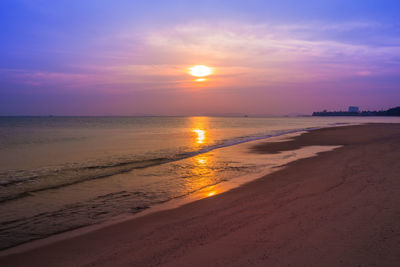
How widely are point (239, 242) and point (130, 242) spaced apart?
6.43 feet

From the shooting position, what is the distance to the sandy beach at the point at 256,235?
174 inches

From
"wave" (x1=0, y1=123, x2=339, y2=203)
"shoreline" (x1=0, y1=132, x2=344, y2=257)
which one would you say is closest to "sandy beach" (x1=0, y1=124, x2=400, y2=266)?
"shoreline" (x1=0, y1=132, x2=344, y2=257)

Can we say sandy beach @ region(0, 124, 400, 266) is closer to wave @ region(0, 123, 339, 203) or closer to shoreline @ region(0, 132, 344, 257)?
shoreline @ region(0, 132, 344, 257)

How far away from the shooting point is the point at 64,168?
49.2 feet

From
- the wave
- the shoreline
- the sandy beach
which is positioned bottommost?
the wave

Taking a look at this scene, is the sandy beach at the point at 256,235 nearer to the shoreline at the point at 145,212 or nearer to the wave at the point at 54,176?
the shoreline at the point at 145,212

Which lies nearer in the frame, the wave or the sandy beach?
the sandy beach

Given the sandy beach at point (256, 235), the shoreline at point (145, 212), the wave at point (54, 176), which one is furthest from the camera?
the wave at point (54, 176)

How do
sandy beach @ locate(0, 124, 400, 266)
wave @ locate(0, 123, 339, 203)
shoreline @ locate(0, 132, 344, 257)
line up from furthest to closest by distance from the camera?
wave @ locate(0, 123, 339, 203) → shoreline @ locate(0, 132, 344, 257) → sandy beach @ locate(0, 124, 400, 266)

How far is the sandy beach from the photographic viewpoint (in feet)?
14.5

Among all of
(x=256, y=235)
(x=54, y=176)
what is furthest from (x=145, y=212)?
(x=54, y=176)

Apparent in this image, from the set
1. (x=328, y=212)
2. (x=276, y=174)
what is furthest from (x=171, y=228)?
(x=276, y=174)

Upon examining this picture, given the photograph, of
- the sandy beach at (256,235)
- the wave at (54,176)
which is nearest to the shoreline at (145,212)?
the sandy beach at (256,235)

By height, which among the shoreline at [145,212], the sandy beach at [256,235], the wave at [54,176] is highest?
the sandy beach at [256,235]
